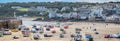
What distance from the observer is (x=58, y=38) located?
4884 cm

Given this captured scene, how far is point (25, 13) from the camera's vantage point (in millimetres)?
117625

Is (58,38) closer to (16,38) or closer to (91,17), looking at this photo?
(16,38)

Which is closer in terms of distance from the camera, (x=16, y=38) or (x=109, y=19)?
(x=16, y=38)

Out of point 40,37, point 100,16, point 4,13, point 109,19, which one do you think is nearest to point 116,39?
point 40,37

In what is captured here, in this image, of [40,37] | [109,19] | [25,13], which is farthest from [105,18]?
[40,37]

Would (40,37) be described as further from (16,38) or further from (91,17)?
(91,17)

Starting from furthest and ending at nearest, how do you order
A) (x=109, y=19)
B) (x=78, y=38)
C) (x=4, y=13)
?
(x=4, y=13) → (x=109, y=19) → (x=78, y=38)

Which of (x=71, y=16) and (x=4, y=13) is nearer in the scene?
(x=71, y=16)

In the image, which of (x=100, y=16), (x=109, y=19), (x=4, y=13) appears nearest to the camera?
(x=109, y=19)

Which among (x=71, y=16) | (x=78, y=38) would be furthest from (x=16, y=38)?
(x=71, y=16)

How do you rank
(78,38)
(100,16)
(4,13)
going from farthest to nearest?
(4,13) < (100,16) < (78,38)

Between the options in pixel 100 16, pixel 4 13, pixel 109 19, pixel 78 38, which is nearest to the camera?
pixel 78 38

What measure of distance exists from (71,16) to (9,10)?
96.8ft

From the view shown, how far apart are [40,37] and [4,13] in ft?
220
